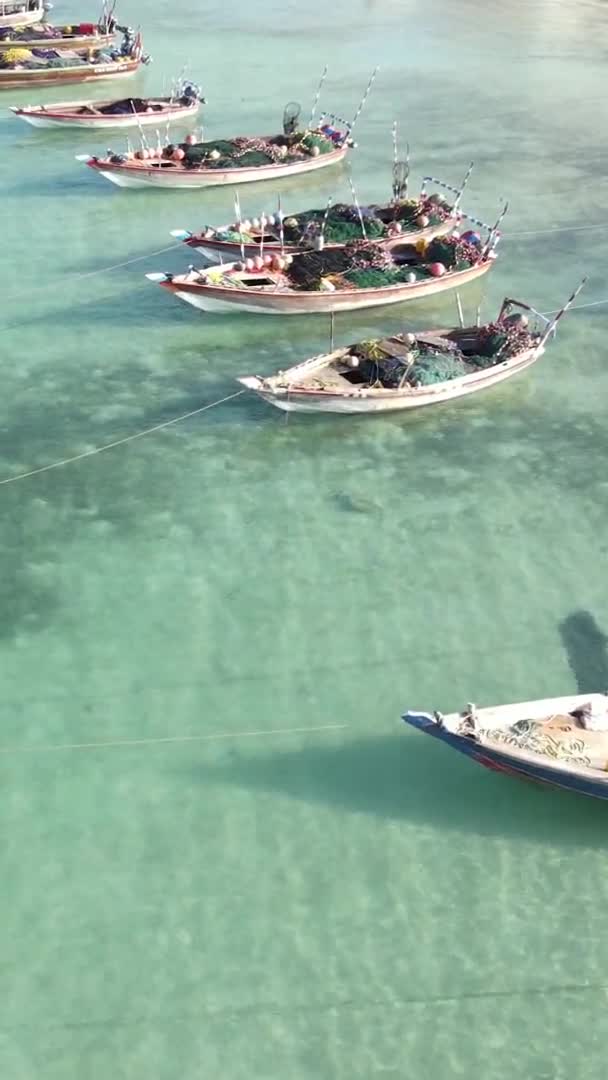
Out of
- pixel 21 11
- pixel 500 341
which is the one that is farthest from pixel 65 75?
pixel 500 341

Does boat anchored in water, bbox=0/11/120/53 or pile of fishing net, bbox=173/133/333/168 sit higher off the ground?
boat anchored in water, bbox=0/11/120/53

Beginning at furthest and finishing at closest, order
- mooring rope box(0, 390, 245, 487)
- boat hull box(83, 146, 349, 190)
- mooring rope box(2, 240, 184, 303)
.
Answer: boat hull box(83, 146, 349, 190) < mooring rope box(2, 240, 184, 303) < mooring rope box(0, 390, 245, 487)

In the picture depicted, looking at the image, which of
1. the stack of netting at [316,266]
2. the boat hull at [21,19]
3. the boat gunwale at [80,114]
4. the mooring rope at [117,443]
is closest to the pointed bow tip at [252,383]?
the mooring rope at [117,443]

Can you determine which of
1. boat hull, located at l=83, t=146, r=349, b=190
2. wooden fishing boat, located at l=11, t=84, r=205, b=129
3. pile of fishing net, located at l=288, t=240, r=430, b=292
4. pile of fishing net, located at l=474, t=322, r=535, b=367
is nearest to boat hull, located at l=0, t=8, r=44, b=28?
wooden fishing boat, located at l=11, t=84, r=205, b=129

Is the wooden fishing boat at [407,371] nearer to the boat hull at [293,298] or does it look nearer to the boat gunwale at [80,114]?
the boat hull at [293,298]

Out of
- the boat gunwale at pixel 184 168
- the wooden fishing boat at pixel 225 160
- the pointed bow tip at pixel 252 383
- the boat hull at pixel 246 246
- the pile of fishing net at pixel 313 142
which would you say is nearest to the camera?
the pointed bow tip at pixel 252 383

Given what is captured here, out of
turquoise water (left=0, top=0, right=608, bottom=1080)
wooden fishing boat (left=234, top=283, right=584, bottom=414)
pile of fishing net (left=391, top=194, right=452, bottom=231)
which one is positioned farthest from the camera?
pile of fishing net (left=391, top=194, right=452, bottom=231)

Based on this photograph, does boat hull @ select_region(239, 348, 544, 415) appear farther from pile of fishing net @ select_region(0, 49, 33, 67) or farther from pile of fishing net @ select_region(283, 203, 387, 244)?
pile of fishing net @ select_region(0, 49, 33, 67)

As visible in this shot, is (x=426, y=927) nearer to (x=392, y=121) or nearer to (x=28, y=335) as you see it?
(x=28, y=335)
